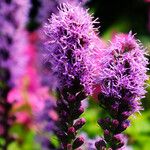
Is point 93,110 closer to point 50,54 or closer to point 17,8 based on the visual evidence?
point 17,8

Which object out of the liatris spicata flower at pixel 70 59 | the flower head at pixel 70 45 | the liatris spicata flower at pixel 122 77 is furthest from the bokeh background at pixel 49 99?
the flower head at pixel 70 45

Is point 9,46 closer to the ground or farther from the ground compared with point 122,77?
farther from the ground

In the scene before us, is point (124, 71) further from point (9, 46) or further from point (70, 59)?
point (9, 46)

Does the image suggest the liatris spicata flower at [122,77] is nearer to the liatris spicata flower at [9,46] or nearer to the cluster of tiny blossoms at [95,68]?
the cluster of tiny blossoms at [95,68]

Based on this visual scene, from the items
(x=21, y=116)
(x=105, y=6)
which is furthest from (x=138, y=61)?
Result: (x=105, y=6)

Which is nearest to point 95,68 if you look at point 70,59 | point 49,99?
point 70,59

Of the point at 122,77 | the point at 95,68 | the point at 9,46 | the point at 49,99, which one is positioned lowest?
the point at 122,77
